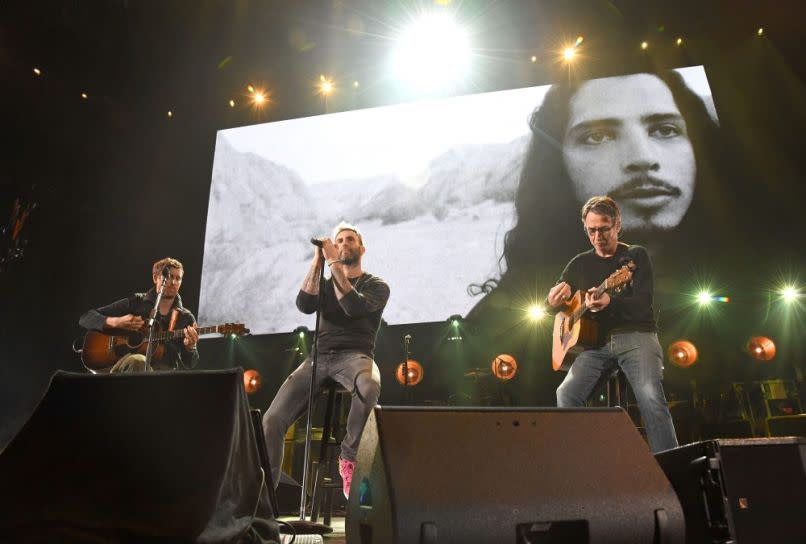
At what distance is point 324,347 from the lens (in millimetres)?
3570

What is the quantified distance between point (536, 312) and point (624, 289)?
2617mm

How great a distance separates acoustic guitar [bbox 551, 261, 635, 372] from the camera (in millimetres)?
3494

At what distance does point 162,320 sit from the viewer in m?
4.60

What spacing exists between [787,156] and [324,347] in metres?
5.64

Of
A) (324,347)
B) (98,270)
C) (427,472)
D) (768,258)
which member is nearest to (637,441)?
(427,472)

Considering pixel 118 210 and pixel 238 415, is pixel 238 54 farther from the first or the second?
pixel 238 415

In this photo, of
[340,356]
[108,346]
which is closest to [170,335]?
[108,346]

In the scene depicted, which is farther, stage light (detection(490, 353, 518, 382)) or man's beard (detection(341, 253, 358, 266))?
stage light (detection(490, 353, 518, 382))

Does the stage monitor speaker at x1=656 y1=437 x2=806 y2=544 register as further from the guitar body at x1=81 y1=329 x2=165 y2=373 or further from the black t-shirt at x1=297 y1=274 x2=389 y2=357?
the guitar body at x1=81 y1=329 x2=165 y2=373

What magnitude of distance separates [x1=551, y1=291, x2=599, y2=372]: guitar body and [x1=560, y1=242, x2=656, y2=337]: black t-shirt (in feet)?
0.20

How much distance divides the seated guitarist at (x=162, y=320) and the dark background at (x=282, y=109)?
1461mm

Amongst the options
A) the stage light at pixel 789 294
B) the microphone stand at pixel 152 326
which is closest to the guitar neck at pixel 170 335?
the microphone stand at pixel 152 326

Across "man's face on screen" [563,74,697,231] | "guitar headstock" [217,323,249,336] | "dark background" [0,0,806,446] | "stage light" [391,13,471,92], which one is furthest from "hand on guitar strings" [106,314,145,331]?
"man's face on screen" [563,74,697,231]

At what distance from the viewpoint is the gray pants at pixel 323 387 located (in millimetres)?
3246
